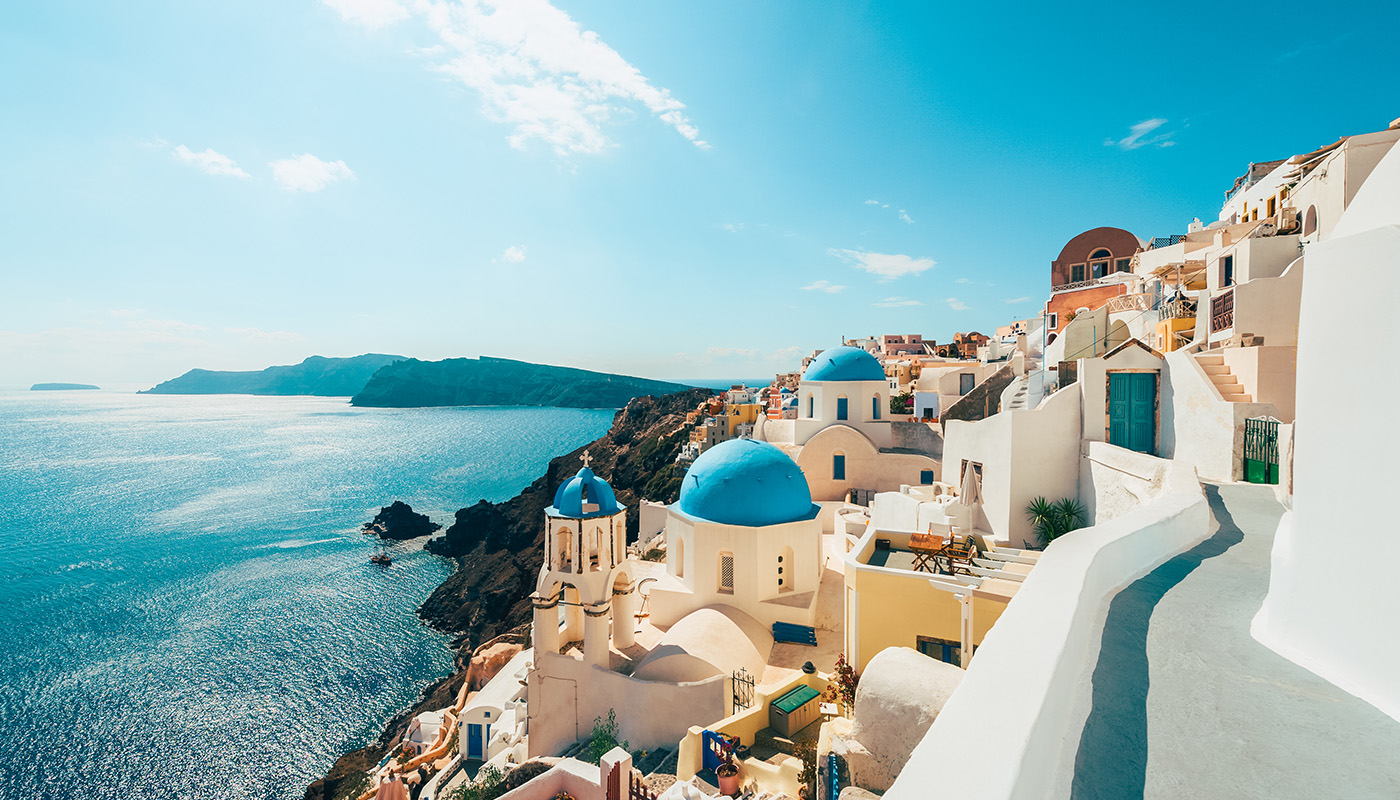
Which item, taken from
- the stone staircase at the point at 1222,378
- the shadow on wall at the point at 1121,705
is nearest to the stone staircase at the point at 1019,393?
the stone staircase at the point at 1222,378

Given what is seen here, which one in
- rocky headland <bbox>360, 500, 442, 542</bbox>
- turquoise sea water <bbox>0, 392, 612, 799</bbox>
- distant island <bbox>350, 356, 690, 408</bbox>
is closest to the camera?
turquoise sea water <bbox>0, 392, 612, 799</bbox>

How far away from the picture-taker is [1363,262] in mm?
2223

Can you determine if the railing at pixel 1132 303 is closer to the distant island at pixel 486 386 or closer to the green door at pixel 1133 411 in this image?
the green door at pixel 1133 411

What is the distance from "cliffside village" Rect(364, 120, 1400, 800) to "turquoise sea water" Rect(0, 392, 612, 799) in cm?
837

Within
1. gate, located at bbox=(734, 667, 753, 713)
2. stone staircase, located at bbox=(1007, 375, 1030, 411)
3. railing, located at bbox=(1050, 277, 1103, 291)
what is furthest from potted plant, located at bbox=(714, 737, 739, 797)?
railing, located at bbox=(1050, 277, 1103, 291)

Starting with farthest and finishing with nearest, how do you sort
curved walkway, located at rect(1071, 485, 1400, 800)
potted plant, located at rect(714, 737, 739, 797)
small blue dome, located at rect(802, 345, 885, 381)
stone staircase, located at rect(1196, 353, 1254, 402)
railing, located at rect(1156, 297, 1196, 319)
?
small blue dome, located at rect(802, 345, 885, 381) < railing, located at rect(1156, 297, 1196, 319) < stone staircase, located at rect(1196, 353, 1254, 402) < potted plant, located at rect(714, 737, 739, 797) < curved walkway, located at rect(1071, 485, 1400, 800)

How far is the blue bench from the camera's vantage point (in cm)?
1261

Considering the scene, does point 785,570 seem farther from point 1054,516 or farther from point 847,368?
point 847,368

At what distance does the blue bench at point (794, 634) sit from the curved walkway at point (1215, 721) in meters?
10.2

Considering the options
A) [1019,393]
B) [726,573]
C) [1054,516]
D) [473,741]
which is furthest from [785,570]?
[473,741]

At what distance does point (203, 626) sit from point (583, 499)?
31.2 meters

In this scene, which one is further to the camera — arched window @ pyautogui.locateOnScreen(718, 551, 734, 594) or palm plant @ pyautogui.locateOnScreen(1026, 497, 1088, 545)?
arched window @ pyautogui.locateOnScreen(718, 551, 734, 594)

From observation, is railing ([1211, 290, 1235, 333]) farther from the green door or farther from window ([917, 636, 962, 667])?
window ([917, 636, 962, 667])

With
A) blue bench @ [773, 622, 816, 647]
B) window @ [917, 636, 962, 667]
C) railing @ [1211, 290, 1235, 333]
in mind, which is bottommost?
blue bench @ [773, 622, 816, 647]
